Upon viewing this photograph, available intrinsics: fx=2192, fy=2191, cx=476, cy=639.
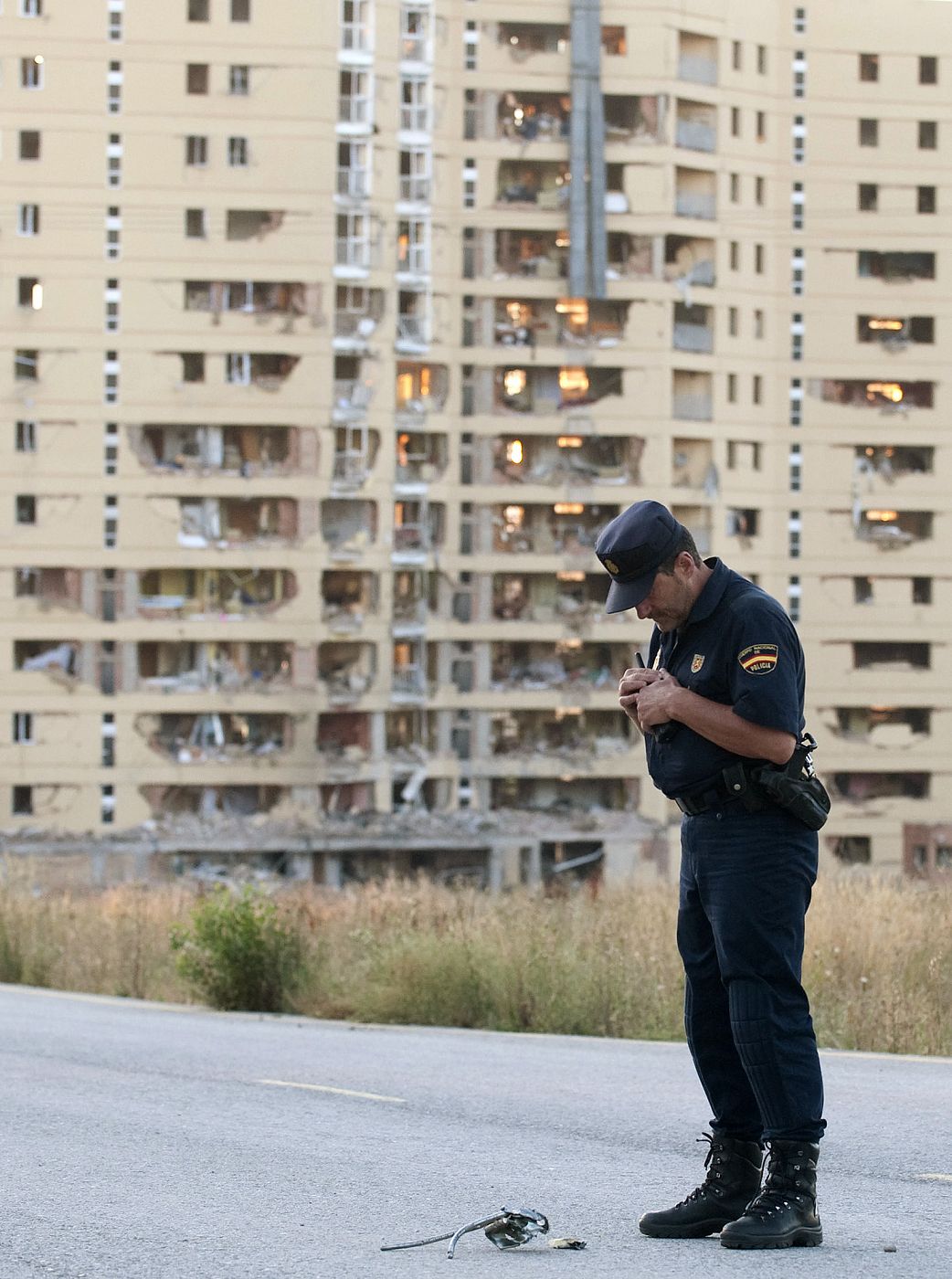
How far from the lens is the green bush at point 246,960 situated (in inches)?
621

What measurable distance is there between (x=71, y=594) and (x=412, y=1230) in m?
55.3

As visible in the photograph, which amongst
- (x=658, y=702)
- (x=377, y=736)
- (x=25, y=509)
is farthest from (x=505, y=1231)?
(x=25, y=509)

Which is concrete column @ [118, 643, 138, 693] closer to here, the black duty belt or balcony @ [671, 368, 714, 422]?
balcony @ [671, 368, 714, 422]

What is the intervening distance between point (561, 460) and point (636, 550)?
191 feet

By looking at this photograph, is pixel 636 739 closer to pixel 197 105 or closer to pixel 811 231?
pixel 811 231

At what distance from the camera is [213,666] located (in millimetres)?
60469

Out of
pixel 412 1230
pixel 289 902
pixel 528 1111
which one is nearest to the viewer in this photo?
pixel 412 1230

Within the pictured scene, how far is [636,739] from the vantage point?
205ft

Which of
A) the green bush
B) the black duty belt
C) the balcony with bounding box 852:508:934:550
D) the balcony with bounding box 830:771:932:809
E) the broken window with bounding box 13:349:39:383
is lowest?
the balcony with bounding box 830:771:932:809

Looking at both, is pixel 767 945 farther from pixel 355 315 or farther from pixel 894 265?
pixel 894 265

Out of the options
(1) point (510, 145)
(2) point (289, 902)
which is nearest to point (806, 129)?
(1) point (510, 145)

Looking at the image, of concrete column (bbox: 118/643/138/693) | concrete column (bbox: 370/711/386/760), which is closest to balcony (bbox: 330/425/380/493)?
concrete column (bbox: 370/711/386/760)

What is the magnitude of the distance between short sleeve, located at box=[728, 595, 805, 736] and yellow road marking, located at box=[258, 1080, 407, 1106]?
431 cm

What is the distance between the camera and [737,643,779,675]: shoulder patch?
582 cm
